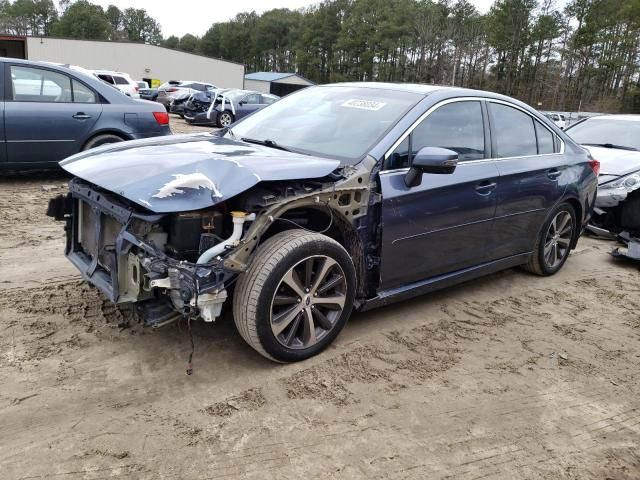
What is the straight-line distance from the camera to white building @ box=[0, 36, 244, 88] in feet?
A: 144

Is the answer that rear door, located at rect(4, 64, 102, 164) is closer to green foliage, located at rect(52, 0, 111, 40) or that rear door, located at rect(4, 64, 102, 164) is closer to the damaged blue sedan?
the damaged blue sedan

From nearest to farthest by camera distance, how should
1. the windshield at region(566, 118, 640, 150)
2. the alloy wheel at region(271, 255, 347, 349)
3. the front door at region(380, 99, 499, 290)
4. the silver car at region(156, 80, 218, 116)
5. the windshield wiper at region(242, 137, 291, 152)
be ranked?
the alloy wheel at region(271, 255, 347, 349) → the front door at region(380, 99, 499, 290) → the windshield wiper at region(242, 137, 291, 152) → the windshield at region(566, 118, 640, 150) → the silver car at region(156, 80, 218, 116)

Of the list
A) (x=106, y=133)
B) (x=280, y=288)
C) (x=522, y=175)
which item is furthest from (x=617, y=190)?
(x=106, y=133)

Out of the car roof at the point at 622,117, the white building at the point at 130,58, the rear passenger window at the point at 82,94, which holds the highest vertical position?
the white building at the point at 130,58

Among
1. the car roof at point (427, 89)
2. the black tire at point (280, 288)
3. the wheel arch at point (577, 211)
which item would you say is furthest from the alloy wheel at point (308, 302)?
the wheel arch at point (577, 211)

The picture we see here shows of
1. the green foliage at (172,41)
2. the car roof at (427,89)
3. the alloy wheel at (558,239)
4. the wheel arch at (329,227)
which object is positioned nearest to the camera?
the wheel arch at (329,227)

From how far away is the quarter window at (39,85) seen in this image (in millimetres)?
6818

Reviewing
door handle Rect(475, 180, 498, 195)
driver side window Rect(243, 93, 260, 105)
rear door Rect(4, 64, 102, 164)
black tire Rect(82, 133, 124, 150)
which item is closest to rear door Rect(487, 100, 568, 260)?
door handle Rect(475, 180, 498, 195)

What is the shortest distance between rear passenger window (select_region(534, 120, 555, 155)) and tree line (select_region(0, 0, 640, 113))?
35.6 meters

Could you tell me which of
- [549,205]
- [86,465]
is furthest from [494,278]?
[86,465]

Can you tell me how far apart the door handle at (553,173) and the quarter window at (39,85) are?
5885mm

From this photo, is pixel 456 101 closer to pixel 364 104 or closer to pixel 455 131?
pixel 455 131

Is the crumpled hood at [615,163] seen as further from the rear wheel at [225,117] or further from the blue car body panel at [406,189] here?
the rear wheel at [225,117]

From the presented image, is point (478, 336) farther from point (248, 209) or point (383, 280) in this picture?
Result: point (248, 209)
